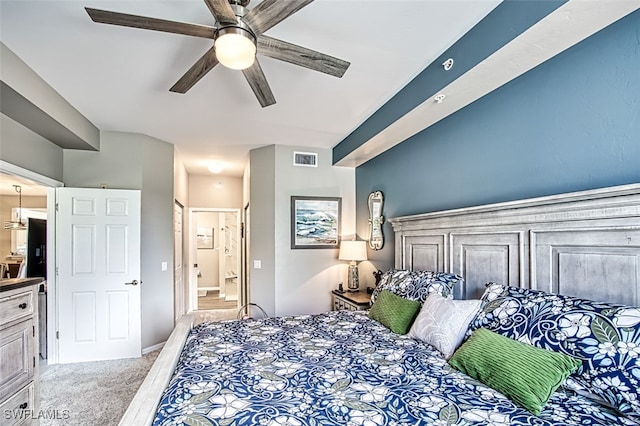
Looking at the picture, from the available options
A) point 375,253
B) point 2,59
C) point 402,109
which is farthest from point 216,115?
point 375,253

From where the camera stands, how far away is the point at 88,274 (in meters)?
4.00

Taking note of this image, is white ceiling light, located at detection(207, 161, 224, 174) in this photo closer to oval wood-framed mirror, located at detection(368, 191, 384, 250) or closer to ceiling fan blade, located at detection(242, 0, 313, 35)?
oval wood-framed mirror, located at detection(368, 191, 384, 250)

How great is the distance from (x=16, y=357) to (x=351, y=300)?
2.90m

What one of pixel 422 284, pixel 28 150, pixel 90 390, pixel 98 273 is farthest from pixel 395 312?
pixel 28 150

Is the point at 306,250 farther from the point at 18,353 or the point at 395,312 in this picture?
the point at 18,353

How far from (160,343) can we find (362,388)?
12.7 ft

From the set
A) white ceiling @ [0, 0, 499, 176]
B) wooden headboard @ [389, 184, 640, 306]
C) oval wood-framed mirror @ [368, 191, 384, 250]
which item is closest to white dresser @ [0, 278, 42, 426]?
white ceiling @ [0, 0, 499, 176]

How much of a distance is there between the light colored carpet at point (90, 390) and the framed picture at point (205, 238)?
594 centimetres

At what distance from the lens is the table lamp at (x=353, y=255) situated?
443 centimetres

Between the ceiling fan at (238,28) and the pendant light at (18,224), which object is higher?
the ceiling fan at (238,28)

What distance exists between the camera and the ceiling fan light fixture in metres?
1.72

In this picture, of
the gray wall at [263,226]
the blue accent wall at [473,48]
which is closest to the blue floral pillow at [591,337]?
the blue accent wall at [473,48]

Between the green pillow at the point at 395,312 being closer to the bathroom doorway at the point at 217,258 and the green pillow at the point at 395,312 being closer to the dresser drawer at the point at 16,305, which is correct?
the dresser drawer at the point at 16,305

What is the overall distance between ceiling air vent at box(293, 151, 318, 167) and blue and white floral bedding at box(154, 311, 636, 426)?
2.94 m
